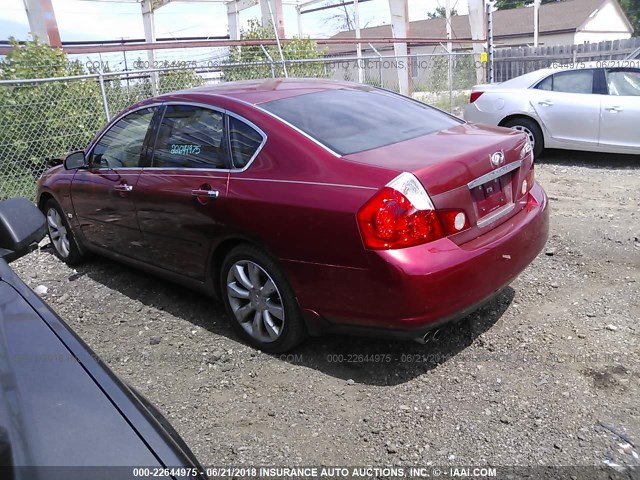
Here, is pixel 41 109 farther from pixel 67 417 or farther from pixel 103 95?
pixel 67 417

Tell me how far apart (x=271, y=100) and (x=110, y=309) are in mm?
2155

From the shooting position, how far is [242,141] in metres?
3.51

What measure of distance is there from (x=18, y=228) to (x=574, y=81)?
818 cm

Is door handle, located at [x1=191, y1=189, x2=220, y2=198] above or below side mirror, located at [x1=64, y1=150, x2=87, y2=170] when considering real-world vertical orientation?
below

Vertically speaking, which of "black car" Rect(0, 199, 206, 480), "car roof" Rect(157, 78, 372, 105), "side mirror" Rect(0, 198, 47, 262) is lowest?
"black car" Rect(0, 199, 206, 480)

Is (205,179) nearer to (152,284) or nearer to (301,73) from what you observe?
(152,284)

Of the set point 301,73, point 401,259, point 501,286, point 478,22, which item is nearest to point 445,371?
point 501,286

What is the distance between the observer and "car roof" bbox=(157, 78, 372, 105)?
3.74 metres

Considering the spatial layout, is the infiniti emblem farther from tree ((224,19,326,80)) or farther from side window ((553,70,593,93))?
tree ((224,19,326,80))

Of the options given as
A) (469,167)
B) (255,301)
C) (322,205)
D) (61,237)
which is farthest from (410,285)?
(61,237)

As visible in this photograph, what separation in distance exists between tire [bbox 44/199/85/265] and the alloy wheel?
2.46 m

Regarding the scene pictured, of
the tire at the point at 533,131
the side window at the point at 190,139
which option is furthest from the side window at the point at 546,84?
the side window at the point at 190,139

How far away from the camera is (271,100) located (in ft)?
12.0

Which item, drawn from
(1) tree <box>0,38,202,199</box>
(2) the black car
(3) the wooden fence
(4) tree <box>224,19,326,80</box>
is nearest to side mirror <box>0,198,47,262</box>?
(2) the black car
